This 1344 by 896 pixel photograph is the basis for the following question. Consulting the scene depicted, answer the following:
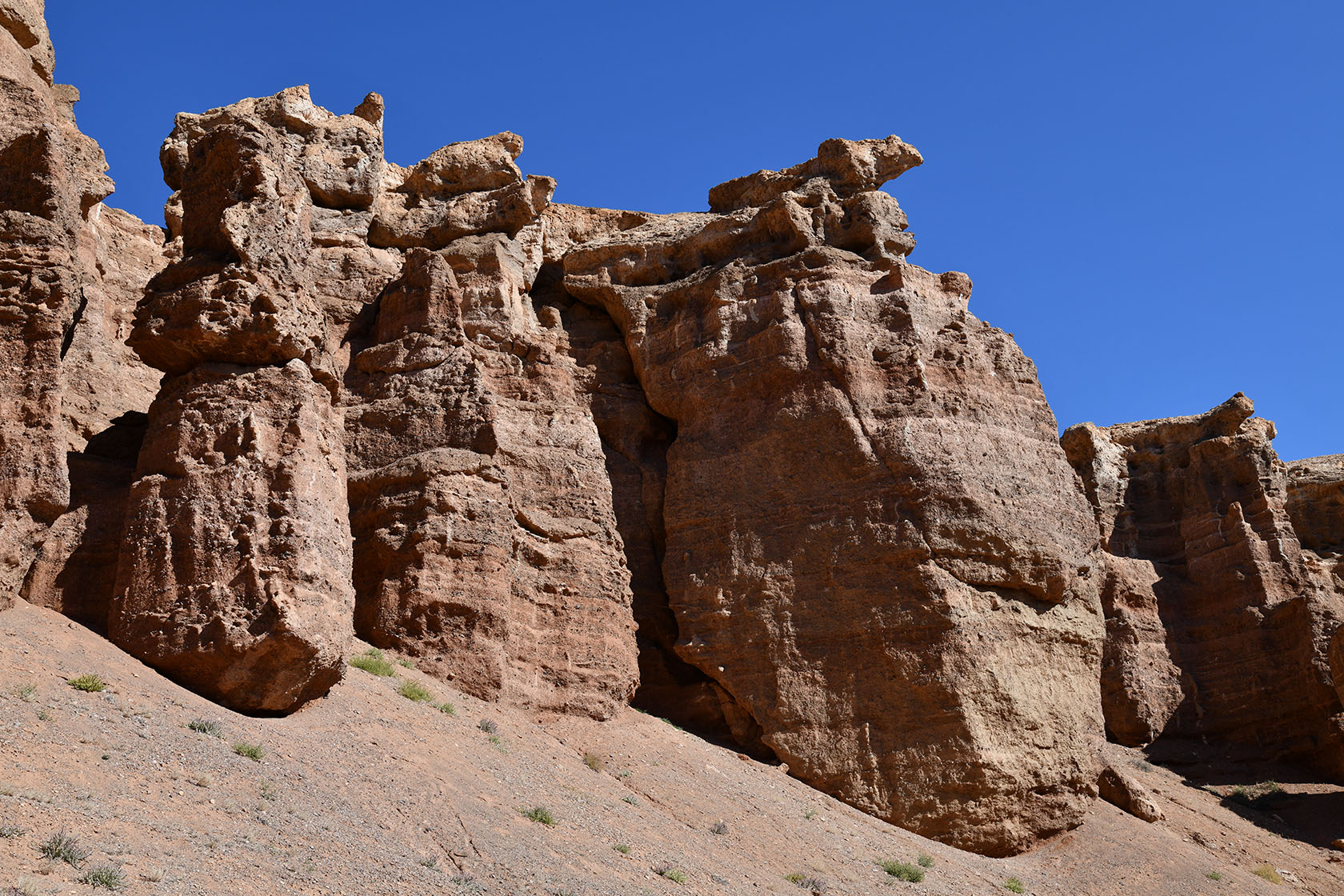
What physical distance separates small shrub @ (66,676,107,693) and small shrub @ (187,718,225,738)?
870mm

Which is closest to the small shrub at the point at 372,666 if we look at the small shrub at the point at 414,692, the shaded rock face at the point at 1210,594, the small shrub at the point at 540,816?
the small shrub at the point at 414,692

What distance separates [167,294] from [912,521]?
1244 centimetres

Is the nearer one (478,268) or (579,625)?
(579,625)

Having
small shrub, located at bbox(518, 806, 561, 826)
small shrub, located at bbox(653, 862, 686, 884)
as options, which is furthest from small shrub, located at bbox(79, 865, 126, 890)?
small shrub, located at bbox(653, 862, 686, 884)

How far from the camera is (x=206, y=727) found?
1070cm

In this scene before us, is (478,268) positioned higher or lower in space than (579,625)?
higher

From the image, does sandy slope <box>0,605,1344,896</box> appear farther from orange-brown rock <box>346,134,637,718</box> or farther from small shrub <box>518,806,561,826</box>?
orange-brown rock <box>346,134,637,718</box>

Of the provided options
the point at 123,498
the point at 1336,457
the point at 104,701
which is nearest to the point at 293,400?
the point at 123,498

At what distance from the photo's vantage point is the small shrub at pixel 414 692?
47.2 feet

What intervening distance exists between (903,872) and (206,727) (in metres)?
9.73

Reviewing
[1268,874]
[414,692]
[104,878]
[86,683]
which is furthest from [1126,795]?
[104,878]

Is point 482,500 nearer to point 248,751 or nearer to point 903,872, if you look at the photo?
point 248,751

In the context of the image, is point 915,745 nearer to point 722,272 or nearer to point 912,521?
point 912,521

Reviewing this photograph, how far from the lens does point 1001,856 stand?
730 inches
